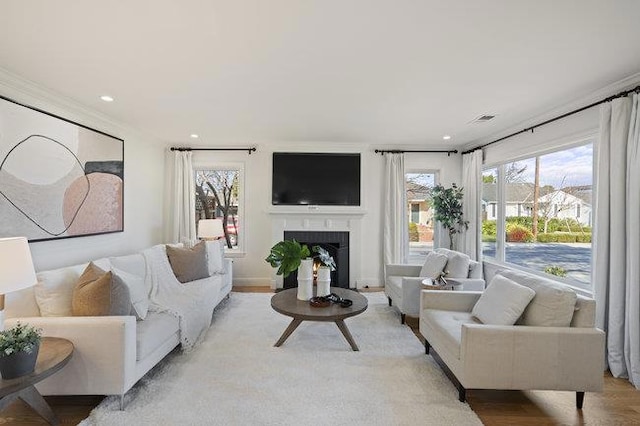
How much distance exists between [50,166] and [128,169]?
135cm

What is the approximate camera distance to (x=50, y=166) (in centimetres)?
301

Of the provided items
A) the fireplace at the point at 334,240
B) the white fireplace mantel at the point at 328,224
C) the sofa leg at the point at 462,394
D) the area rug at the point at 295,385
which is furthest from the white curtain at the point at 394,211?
the sofa leg at the point at 462,394

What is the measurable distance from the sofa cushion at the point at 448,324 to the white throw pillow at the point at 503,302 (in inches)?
6.0

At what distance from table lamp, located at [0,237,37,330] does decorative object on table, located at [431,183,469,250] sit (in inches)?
195

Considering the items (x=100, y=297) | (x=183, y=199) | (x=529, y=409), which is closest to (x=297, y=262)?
(x=100, y=297)

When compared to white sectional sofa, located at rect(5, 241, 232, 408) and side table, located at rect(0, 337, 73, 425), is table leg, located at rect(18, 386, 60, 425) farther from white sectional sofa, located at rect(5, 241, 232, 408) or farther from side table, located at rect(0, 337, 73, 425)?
white sectional sofa, located at rect(5, 241, 232, 408)

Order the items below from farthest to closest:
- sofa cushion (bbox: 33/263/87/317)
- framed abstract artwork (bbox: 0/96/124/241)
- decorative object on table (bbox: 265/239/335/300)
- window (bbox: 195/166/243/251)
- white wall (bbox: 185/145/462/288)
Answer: window (bbox: 195/166/243/251), white wall (bbox: 185/145/462/288), decorative object on table (bbox: 265/239/335/300), framed abstract artwork (bbox: 0/96/124/241), sofa cushion (bbox: 33/263/87/317)

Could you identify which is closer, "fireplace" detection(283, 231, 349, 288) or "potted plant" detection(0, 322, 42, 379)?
"potted plant" detection(0, 322, 42, 379)

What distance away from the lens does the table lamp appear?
1788 mm

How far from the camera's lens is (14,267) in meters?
1.83

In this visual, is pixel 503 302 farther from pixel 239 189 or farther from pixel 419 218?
pixel 239 189

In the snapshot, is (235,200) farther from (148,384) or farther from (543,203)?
(543,203)

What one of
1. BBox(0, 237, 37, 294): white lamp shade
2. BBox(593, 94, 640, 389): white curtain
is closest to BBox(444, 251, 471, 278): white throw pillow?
BBox(593, 94, 640, 389): white curtain

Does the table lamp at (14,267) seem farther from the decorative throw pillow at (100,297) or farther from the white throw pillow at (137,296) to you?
the white throw pillow at (137,296)
